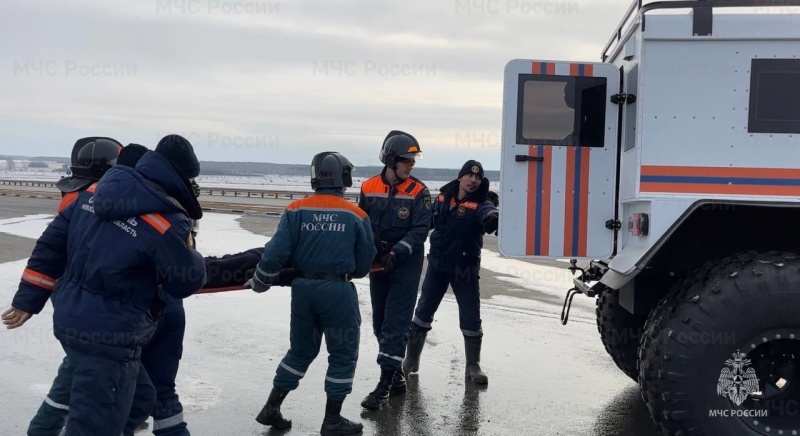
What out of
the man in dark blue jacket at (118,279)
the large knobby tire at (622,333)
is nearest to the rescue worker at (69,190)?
the man in dark blue jacket at (118,279)

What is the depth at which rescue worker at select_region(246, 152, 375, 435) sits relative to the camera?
4.46 metres

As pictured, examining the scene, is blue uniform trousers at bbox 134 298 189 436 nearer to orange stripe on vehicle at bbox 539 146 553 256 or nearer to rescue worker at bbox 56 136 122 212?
rescue worker at bbox 56 136 122 212

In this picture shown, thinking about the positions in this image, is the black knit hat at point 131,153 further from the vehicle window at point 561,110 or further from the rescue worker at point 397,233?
the vehicle window at point 561,110

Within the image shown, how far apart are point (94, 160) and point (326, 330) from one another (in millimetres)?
1815

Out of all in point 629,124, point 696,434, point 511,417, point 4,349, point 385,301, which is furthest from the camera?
point 4,349

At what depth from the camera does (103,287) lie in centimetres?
310

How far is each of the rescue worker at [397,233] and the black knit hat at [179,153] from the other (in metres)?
2.01

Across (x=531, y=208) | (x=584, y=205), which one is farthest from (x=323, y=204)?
(x=584, y=205)

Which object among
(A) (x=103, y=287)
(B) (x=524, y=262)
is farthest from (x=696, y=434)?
(B) (x=524, y=262)

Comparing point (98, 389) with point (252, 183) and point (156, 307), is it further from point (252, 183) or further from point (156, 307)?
point (252, 183)

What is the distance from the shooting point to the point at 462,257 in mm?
5805

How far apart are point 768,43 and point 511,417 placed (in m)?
2.93

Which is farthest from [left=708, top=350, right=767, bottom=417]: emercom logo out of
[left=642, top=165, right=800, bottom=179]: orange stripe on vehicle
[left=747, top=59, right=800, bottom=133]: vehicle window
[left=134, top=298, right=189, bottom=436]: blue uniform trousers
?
[left=134, top=298, right=189, bottom=436]: blue uniform trousers

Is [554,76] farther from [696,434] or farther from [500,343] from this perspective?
[500,343]
